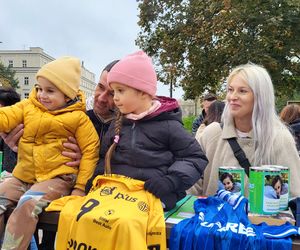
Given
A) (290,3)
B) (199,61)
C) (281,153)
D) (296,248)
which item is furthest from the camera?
(199,61)

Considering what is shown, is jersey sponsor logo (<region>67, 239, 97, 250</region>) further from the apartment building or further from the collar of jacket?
the apartment building

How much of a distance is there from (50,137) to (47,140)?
0.03 m

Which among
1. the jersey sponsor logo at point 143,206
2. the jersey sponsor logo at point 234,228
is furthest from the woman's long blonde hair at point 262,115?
the jersey sponsor logo at point 143,206

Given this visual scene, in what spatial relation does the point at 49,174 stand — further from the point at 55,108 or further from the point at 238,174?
the point at 238,174

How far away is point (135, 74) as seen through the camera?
2.21 metres

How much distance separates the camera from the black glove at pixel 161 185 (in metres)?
1.98

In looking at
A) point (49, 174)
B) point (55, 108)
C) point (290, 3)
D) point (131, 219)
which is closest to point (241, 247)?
point (131, 219)

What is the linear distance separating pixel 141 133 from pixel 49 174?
643mm

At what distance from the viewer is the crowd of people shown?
6.97ft

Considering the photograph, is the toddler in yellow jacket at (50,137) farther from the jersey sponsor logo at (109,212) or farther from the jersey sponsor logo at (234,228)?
the jersey sponsor logo at (234,228)

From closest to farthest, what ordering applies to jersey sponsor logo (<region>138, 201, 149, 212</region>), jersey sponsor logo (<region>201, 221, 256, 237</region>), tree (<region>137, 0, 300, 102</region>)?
jersey sponsor logo (<region>201, 221, 256, 237</region>) < jersey sponsor logo (<region>138, 201, 149, 212</region>) < tree (<region>137, 0, 300, 102</region>)

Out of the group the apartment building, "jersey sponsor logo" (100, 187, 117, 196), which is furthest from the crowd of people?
the apartment building

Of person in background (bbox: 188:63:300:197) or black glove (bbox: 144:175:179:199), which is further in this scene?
person in background (bbox: 188:63:300:197)

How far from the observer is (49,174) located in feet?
7.80
